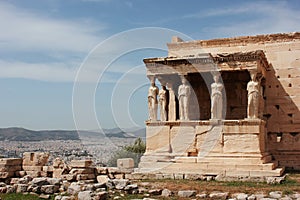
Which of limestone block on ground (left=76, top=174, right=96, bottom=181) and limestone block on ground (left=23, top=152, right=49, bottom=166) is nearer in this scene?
limestone block on ground (left=76, top=174, right=96, bottom=181)

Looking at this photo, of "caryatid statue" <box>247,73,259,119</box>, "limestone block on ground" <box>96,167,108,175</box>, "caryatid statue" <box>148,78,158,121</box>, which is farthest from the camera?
"caryatid statue" <box>148,78,158,121</box>

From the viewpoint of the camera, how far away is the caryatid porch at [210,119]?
16.2 m

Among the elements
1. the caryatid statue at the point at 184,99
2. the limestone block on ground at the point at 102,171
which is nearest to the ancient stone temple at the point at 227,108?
the caryatid statue at the point at 184,99

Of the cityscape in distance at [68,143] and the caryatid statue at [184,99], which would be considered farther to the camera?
the cityscape in distance at [68,143]

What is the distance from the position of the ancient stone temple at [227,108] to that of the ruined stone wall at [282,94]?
0.04 m

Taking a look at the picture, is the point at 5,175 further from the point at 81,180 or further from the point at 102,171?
the point at 102,171

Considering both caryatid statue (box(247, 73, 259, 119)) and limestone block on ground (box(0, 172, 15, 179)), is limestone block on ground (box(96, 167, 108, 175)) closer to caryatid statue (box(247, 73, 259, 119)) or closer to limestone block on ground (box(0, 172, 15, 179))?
limestone block on ground (box(0, 172, 15, 179))

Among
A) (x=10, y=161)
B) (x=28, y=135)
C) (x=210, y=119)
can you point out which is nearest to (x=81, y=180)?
(x=10, y=161)

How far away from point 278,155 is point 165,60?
21.1ft

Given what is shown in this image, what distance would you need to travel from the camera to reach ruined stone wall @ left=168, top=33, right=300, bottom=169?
19.2 m

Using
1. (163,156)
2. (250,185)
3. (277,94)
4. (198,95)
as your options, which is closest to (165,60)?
(198,95)

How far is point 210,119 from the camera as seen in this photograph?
56.6ft

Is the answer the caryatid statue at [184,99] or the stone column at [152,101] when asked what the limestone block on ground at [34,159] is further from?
the caryatid statue at [184,99]

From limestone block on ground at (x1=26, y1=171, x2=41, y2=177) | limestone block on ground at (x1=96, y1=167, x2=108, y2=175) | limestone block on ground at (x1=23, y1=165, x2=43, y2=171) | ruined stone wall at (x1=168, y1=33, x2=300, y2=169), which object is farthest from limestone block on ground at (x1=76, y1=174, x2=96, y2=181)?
ruined stone wall at (x1=168, y1=33, x2=300, y2=169)
